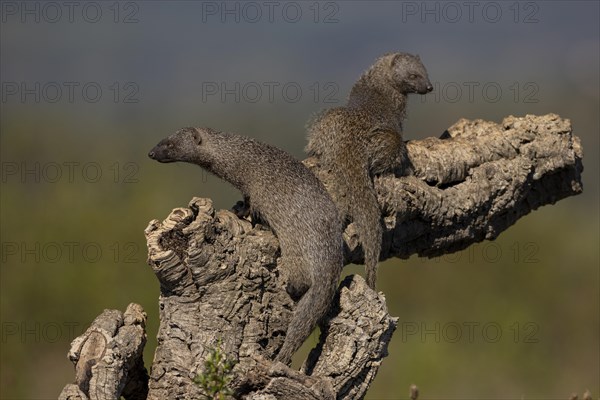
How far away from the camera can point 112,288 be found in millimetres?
10914

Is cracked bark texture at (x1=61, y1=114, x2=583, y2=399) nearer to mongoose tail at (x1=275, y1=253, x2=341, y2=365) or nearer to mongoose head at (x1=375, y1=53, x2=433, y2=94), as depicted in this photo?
mongoose tail at (x1=275, y1=253, x2=341, y2=365)

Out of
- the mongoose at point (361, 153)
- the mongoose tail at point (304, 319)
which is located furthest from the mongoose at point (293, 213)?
the mongoose at point (361, 153)

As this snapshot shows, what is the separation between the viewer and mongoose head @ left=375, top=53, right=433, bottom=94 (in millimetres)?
8172

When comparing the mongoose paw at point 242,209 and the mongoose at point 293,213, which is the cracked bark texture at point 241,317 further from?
the mongoose paw at point 242,209

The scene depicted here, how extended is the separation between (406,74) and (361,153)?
2.14 meters

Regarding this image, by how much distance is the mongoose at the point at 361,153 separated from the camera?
5914mm

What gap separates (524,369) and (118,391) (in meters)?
7.45

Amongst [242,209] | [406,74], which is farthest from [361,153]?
[406,74]

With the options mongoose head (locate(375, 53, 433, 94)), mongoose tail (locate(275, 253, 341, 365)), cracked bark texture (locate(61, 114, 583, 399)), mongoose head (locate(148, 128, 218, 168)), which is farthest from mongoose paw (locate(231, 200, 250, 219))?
mongoose head (locate(375, 53, 433, 94))

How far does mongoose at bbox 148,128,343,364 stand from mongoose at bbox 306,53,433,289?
0.32 m

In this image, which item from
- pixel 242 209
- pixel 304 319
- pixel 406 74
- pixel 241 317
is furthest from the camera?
pixel 406 74

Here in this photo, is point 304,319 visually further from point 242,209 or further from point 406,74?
point 406,74

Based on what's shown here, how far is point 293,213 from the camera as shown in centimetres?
552

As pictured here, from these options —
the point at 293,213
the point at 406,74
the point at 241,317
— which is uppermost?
the point at 406,74
